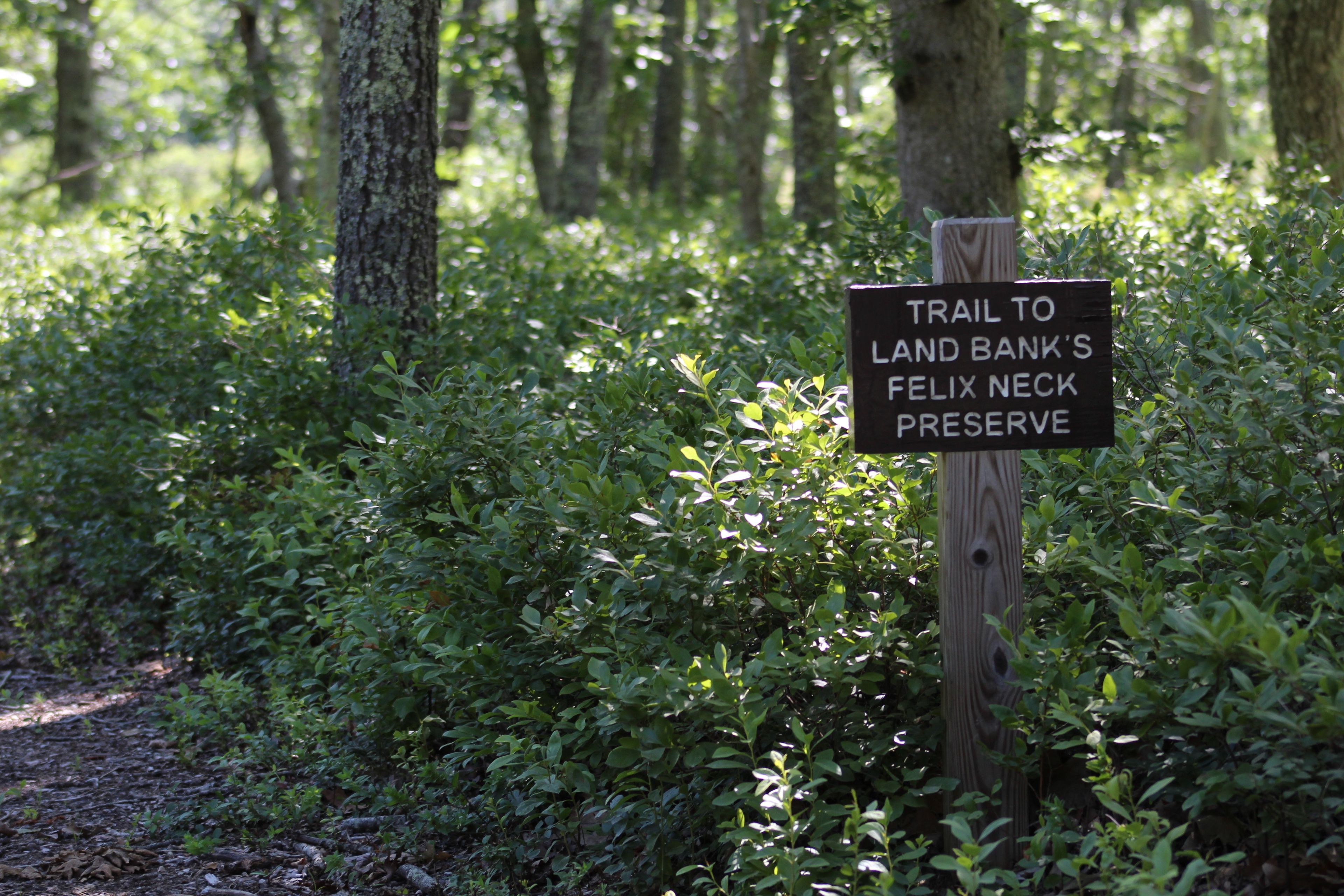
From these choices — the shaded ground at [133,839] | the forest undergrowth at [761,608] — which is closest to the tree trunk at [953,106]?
the forest undergrowth at [761,608]

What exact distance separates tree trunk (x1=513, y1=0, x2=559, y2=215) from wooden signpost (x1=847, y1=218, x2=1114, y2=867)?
12.2 m

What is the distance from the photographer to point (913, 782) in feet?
10.5

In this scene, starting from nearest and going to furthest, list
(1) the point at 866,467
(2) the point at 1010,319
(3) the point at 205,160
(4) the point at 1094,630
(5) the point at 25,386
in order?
(2) the point at 1010,319
(4) the point at 1094,630
(1) the point at 866,467
(5) the point at 25,386
(3) the point at 205,160

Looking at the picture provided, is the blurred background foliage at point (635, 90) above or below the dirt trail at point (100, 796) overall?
above

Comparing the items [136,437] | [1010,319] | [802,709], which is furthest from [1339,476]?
[136,437]

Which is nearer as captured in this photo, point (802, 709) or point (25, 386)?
point (802, 709)

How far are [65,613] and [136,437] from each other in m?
1.19

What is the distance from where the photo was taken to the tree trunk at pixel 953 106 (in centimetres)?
732

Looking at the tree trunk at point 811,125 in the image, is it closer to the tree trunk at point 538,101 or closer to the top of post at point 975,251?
the tree trunk at point 538,101

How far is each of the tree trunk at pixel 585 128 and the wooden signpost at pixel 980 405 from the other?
11591 millimetres

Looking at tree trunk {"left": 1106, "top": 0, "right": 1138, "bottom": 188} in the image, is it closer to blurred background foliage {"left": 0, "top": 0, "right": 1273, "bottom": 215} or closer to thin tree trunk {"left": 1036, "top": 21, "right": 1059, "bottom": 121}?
blurred background foliage {"left": 0, "top": 0, "right": 1273, "bottom": 215}

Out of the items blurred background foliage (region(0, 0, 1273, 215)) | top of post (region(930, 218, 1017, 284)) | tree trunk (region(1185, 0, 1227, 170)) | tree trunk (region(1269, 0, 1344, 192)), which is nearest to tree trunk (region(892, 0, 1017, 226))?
blurred background foliage (region(0, 0, 1273, 215))

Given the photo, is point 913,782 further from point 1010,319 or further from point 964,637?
point 1010,319

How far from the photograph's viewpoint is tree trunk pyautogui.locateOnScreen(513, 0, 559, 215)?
48.5 feet
